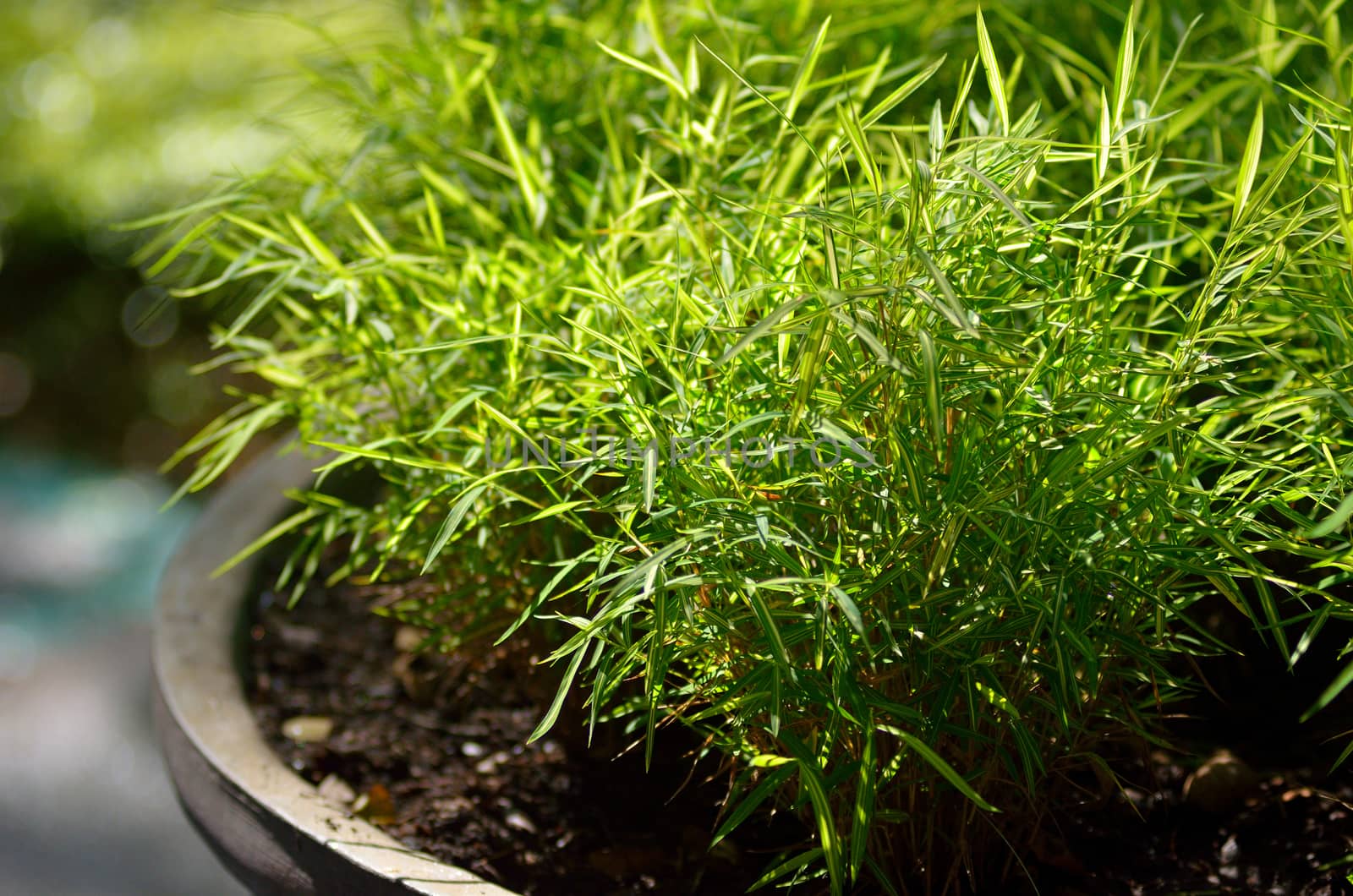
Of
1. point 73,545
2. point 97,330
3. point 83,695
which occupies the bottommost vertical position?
point 73,545

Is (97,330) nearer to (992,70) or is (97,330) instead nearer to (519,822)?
(519,822)

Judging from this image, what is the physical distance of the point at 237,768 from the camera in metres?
1.10

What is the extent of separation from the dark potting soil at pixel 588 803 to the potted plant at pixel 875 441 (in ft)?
0.11

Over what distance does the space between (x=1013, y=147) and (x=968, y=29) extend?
698mm

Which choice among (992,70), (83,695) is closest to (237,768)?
(992,70)

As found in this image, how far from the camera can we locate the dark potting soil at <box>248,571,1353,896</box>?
3.38 ft

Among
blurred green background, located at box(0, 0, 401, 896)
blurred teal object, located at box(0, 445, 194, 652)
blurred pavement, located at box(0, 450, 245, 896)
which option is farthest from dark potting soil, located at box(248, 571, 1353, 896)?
blurred teal object, located at box(0, 445, 194, 652)

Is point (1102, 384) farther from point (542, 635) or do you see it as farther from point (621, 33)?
point (621, 33)

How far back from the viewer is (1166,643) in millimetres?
916

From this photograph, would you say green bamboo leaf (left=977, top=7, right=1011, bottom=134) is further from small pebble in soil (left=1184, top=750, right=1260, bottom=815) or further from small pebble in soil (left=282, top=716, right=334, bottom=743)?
small pebble in soil (left=282, top=716, right=334, bottom=743)

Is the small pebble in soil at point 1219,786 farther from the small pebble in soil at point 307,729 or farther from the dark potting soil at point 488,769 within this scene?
the small pebble in soil at point 307,729

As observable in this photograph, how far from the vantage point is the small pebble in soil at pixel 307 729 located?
131cm

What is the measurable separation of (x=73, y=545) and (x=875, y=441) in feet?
8.02

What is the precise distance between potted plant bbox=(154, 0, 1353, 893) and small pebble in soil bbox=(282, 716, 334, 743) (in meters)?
0.15
